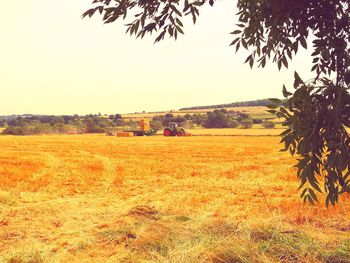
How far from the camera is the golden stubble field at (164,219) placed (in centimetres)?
553

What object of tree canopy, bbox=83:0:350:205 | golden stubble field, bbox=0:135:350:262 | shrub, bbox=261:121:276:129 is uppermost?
tree canopy, bbox=83:0:350:205

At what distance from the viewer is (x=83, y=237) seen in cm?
705

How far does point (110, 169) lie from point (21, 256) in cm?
1227

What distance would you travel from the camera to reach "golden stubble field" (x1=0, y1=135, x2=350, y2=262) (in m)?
5.53

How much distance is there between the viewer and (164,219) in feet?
25.6

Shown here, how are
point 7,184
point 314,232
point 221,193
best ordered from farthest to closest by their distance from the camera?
point 7,184
point 221,193
point 314,232

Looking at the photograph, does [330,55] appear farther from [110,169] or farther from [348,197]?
[110,169]

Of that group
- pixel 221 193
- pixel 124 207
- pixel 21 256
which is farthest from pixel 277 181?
pixel 21 256

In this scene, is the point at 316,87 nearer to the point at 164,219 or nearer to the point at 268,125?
the point at 164,219

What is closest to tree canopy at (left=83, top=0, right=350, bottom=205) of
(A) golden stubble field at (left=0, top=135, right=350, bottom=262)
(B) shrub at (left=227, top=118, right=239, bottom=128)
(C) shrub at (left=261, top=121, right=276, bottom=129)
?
(A) golden stubble field at (left=0, top=135, right=350, bottom=262)

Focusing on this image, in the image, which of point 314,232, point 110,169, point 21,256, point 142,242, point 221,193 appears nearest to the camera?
point 21,256

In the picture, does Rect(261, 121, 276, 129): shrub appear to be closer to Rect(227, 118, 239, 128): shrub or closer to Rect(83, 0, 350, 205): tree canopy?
Rect(227, 118, 239, 128): shrub

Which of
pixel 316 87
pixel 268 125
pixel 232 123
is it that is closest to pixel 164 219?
pixel 316 87

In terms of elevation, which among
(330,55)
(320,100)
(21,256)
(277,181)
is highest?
(330,55)
